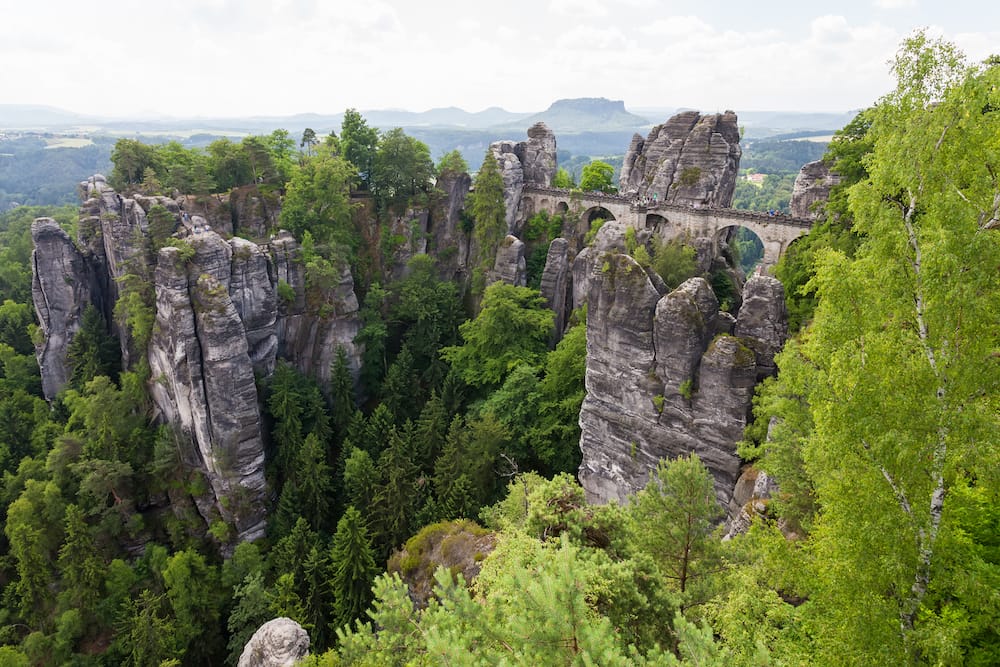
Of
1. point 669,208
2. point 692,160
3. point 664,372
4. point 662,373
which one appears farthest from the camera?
point 692,160

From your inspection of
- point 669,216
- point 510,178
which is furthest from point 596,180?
point 669,216

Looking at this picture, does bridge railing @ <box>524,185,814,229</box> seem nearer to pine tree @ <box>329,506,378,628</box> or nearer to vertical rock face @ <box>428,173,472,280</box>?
vertical rock face @ <box>428,173,472,280</box>

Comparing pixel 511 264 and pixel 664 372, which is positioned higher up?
pixel 511 264

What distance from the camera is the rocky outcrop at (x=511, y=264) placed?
4034cm

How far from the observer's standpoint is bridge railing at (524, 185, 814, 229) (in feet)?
116

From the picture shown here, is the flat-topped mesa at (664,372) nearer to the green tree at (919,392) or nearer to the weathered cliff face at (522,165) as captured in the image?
the green tree at (919,392)

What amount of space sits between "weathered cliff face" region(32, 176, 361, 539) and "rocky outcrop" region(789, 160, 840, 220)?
30.6 meters

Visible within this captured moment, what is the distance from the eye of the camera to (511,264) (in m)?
40.4

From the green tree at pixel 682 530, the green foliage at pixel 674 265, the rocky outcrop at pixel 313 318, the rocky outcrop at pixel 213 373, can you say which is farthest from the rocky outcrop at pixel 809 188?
the rocky outcrop at pixel 213 373

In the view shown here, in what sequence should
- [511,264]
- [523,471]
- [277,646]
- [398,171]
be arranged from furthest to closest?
1. [398,171]
2. [511,264]
3. [523,471]
4. [277,646]

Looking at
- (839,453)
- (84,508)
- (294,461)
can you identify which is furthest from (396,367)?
A: (839,453)

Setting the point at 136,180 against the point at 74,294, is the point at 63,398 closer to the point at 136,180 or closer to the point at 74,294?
the point at 74,294

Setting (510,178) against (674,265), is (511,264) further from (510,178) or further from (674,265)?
(674,265)

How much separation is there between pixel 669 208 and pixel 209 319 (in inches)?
1230
